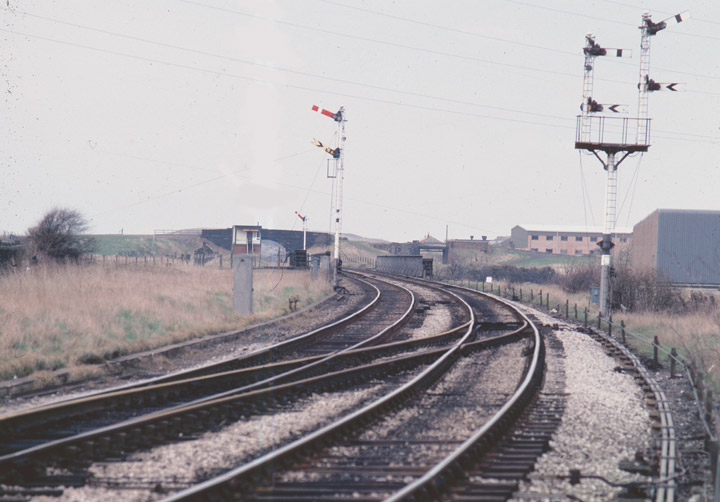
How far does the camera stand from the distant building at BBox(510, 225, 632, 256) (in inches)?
4500

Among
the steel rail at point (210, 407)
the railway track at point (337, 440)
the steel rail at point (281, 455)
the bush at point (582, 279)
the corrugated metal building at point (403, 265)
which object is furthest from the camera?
the corrugated metal building at point (403, 265)

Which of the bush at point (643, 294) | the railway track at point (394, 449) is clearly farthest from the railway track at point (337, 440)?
the bush at point (643, 294)

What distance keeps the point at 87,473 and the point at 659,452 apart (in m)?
5.53

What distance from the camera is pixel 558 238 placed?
11681 centimetres

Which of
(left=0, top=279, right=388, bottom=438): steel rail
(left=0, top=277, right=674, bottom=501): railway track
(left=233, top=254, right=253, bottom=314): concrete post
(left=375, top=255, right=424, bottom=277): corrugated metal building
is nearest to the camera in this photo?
(left=0, top=277, right=674, bottom=501): railway track

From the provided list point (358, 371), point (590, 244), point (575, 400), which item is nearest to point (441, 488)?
point (575, 400)

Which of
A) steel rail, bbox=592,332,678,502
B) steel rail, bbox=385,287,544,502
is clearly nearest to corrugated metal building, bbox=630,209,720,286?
steel rail, bbox=592,332,678,502

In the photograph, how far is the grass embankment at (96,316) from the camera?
11359mm

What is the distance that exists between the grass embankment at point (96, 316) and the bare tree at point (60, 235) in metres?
13.9

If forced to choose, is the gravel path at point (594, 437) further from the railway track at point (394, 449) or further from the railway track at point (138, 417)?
the railway track at point (138, 417)

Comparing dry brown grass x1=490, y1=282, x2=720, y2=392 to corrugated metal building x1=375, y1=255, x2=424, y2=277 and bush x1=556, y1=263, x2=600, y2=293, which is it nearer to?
bush x1=556, y1=263, x2=600, y2=293

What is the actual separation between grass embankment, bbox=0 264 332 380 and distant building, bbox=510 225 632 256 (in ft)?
321

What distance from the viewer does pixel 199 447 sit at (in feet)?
21.9

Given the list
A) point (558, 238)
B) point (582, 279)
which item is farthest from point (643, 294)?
point (558, 238)
